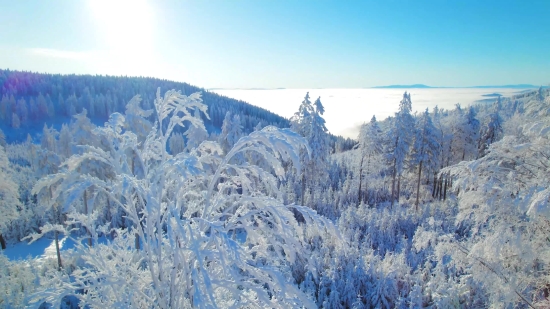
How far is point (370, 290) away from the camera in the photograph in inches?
487

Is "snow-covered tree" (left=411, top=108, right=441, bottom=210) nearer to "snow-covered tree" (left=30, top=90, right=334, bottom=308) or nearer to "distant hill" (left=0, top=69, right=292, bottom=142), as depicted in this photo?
"snow-covered tree" (left=30, top=90, right=334, bottom=308)

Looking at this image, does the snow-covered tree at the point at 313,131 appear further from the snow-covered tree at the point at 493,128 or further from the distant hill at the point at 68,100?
the distant hill at the point at 68,100

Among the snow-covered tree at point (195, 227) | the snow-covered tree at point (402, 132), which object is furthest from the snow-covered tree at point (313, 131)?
the snow-covered tree at point (195, 227)

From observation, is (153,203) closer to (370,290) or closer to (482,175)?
(482,175)

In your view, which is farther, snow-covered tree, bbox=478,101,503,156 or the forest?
snow-covered tree, bbox=478,101,503,156

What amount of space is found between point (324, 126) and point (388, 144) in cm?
732

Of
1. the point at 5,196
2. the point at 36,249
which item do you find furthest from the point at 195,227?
the point at 36,249

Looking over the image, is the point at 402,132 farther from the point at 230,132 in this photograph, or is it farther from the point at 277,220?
the point at 277,220

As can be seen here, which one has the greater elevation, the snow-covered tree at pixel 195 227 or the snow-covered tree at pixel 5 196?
the snow-covered tree at pixel 195 227

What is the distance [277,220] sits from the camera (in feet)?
12.7

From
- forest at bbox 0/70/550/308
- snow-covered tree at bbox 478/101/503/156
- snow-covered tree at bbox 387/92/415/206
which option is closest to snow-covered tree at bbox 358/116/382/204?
forest at bbox 0/70/550/308

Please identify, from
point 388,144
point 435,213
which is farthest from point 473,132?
point 435,213

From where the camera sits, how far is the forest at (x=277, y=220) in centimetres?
386

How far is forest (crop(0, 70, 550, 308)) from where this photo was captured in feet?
12.7
